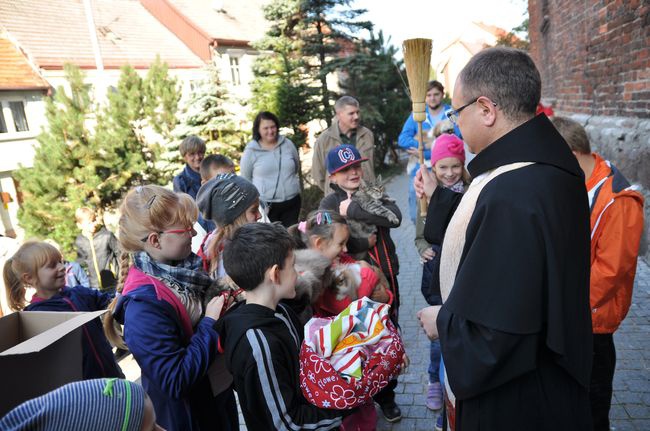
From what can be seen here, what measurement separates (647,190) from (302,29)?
30.7 feet

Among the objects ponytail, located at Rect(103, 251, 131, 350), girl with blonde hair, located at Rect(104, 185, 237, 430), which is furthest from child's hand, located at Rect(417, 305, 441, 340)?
ponytail, located at Rect(103, 251, 131, 350)

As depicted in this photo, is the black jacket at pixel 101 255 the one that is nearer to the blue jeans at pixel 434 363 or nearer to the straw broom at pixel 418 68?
the blue jeans at pixel 434 363

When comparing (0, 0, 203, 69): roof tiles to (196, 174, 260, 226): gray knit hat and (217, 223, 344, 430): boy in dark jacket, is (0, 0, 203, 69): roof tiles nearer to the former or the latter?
(196, 174, 260, 226): gray knit hat

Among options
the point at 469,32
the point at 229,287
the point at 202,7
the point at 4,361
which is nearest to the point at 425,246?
the point at 229,287

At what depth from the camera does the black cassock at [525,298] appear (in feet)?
4.73

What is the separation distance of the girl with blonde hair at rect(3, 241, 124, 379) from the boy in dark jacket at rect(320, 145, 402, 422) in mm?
1748

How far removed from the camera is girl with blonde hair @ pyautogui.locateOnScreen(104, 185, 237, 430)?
77.7 inches

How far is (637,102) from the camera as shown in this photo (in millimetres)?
5488

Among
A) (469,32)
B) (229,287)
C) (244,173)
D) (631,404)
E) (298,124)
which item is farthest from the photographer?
(469,32)

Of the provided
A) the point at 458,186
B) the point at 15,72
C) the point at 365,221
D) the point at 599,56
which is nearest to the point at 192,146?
the point at 365,221

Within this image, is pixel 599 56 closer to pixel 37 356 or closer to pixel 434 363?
pixel 434 363

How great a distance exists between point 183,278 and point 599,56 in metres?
6.93

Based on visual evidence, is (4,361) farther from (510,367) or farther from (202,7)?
(202,7)

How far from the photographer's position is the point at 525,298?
1.44 metres
